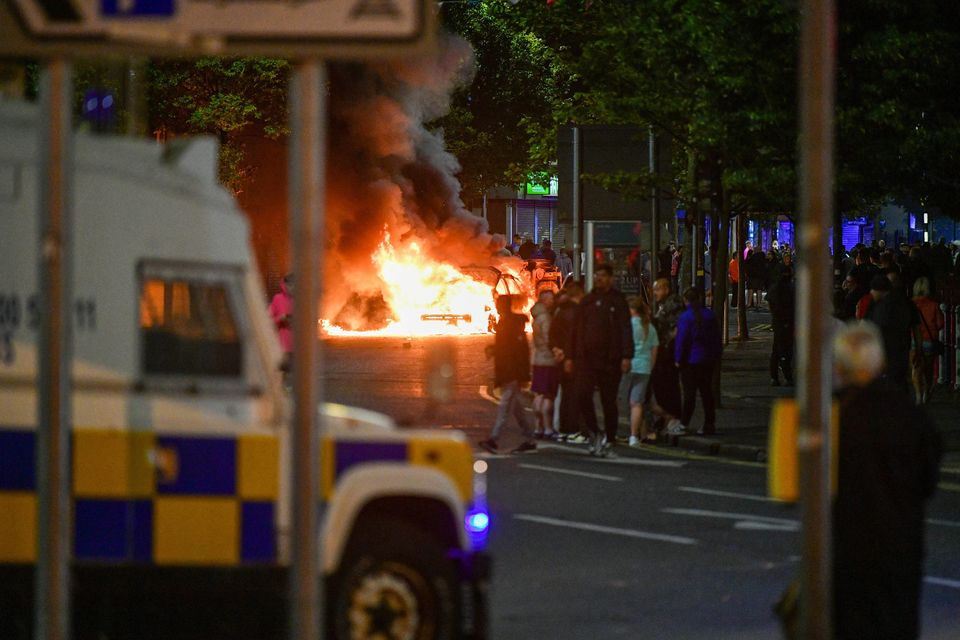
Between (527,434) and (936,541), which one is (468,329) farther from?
(936,541)

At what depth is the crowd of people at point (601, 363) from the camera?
59.2 feet

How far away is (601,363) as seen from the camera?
1808cm

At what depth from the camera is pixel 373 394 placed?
24453 mm

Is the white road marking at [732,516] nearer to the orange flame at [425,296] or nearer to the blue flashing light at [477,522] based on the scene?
the blue flashing light at [477,522]

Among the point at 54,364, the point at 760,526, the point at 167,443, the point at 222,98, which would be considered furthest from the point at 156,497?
the point at 222,98

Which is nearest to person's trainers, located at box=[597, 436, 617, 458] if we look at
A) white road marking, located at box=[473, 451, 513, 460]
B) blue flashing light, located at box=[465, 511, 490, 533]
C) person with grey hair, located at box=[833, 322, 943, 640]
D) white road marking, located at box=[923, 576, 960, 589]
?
white road marking, located at box=[473, 451, 513, 460]

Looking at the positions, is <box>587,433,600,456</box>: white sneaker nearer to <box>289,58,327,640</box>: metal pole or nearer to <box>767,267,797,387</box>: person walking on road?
<box>767,267,797,387</box>: person walking on road

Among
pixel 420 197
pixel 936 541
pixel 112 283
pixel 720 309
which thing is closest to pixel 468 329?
pixel 420 197

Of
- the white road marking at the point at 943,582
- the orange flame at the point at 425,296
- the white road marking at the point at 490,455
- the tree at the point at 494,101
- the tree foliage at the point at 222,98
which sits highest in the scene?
the tree at the point at 494,101

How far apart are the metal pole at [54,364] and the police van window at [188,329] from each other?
219cm

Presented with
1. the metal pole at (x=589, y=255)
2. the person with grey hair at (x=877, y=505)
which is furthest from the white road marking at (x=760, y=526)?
the metal pole at (x=589, y=255)

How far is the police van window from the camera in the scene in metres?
7.70

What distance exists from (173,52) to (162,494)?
2.59m

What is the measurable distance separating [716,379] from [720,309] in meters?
2.44
